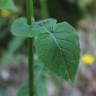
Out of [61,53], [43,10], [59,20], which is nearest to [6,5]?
[61,53]

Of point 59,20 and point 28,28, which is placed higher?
point 28,28

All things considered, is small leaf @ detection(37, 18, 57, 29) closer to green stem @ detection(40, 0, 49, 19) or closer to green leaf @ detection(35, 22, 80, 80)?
green leaf @ detection(35, 22, 80, 80)

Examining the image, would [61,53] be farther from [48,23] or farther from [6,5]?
[6,5]

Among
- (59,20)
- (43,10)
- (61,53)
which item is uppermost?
(61,53)

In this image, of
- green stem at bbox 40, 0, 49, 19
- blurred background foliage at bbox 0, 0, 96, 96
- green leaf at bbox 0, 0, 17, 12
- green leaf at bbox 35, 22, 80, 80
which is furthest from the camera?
blurred background foliage at bbox 0, 0, 96, 96

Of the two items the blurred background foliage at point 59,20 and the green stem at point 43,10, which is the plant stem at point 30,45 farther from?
the green stem at point 43,10

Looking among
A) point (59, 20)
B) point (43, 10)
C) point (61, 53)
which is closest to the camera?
point (61, 53)

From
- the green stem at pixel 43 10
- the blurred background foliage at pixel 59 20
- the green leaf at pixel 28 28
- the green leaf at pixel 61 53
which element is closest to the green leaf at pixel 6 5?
the green leaf at pixel 28 28

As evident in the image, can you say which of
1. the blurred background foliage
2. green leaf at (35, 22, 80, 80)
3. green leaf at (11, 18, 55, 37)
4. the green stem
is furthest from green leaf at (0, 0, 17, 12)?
the green stem
